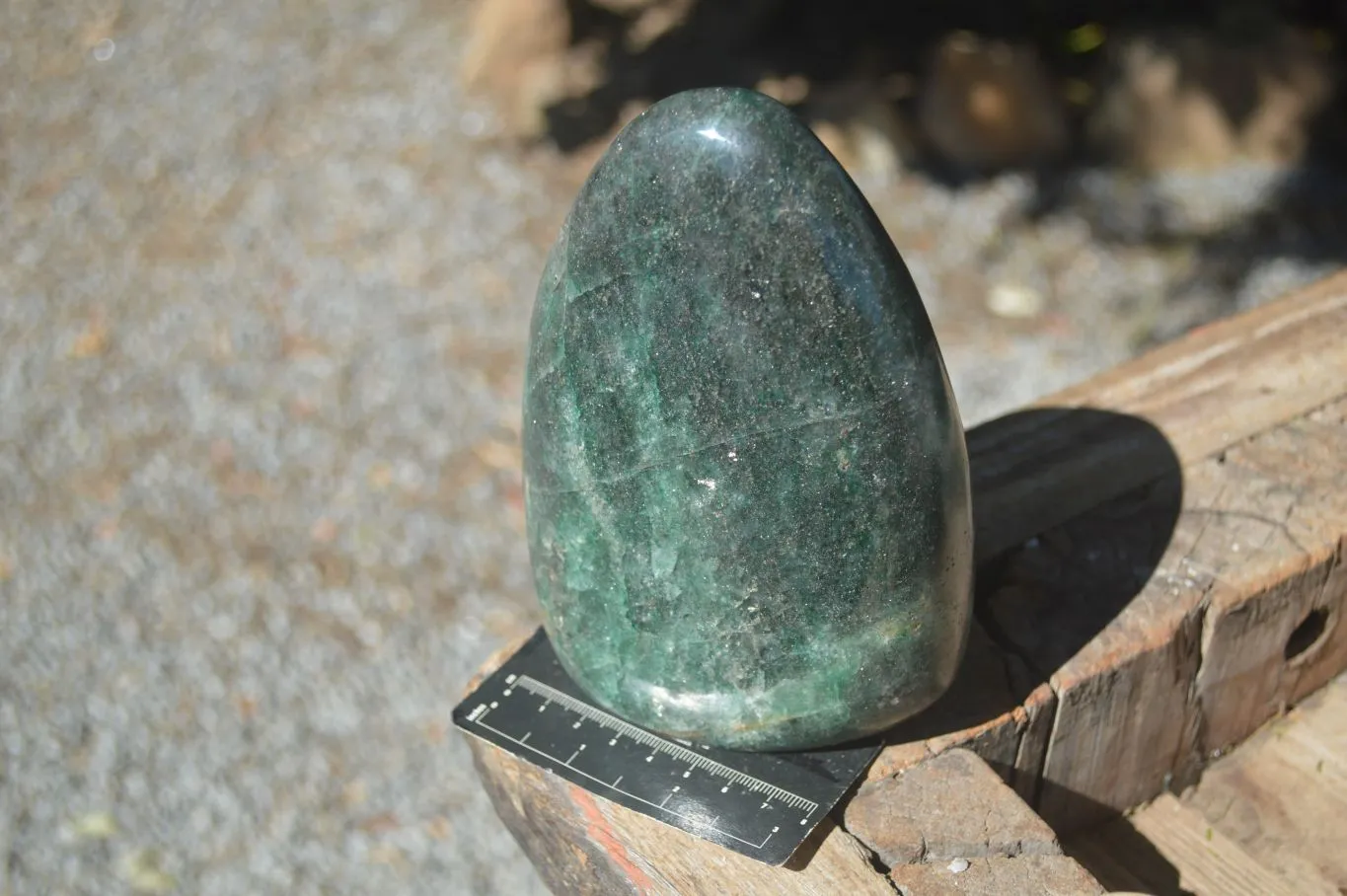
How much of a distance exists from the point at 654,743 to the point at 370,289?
3170 mm

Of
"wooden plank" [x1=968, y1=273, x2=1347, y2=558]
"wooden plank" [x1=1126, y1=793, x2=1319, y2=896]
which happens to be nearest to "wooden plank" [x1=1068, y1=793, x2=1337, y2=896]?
"wooden plank" [x1=1126, y1=793, x2=1319, y2=896]

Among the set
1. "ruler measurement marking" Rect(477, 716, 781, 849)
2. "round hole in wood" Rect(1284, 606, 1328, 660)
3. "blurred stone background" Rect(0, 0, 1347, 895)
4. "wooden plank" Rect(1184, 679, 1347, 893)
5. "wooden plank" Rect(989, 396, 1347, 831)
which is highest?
"ruler measurement marking" Rect(477, 716, 781, 849)

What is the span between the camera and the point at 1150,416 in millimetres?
2117

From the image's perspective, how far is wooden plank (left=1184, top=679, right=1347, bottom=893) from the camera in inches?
71.2

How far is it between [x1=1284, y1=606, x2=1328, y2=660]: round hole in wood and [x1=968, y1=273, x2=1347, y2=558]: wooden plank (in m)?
0.28

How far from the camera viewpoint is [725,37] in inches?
212

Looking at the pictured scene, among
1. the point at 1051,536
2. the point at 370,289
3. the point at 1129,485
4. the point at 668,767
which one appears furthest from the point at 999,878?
the point at 370,289

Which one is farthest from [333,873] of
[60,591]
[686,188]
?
[686,188]

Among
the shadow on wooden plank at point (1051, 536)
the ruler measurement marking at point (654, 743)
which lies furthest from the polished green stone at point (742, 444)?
the shadow on wooden plank at point (1051, 536)

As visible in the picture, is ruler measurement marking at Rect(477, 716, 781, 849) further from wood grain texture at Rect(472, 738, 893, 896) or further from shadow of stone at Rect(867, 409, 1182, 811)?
shadow of stone at Rect(867, 409, 1182, 811)

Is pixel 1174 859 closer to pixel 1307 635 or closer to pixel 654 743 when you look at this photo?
pixel 1307 635

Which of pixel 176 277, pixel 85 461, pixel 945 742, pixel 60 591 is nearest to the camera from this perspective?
pixel 945 742

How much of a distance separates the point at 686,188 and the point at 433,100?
4308 millimetres

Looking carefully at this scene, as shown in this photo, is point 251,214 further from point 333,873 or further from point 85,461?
point 333,873
